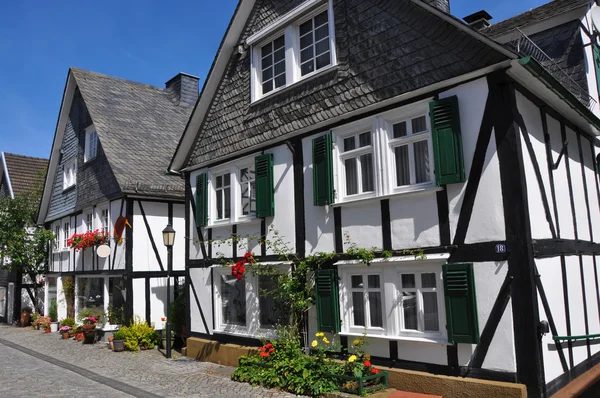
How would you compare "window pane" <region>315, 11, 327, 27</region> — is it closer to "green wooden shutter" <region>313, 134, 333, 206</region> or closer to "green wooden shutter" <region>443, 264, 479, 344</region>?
"green wooden shutter" <region>313, 134, 333, 206</region>

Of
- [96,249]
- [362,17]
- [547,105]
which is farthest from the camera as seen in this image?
[96,249]

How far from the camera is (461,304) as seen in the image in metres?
7.43

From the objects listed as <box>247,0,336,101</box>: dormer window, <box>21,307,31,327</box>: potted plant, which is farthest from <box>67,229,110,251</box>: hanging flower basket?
<box>247,0,336,101</box>: dormer window

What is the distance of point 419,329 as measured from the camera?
8.16 metres

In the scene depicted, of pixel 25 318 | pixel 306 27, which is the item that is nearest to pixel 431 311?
pixel 306 27

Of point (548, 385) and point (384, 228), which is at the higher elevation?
point (384, 228)

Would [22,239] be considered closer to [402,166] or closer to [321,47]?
[321,47]

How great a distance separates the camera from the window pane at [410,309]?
27.1 feet

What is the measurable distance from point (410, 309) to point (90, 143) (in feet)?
51.0

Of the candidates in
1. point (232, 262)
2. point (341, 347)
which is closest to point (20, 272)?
point (232, 262)

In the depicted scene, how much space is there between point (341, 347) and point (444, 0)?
7241 millimetres

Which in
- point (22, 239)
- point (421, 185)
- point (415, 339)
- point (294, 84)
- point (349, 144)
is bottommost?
point (415, 339)

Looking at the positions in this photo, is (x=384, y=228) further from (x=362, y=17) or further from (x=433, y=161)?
(x=362, y=17)

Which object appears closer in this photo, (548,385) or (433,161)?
(548,385)
